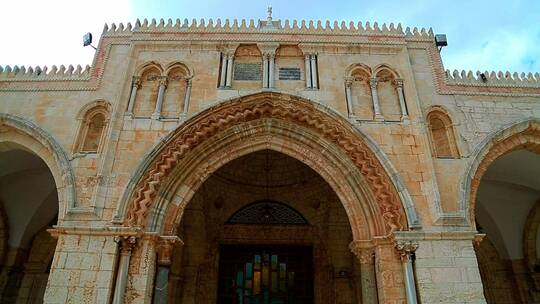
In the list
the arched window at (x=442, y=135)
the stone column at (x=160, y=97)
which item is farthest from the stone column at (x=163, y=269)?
the arched window at (x=442, y=135)

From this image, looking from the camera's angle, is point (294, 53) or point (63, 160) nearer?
point (63, 160)

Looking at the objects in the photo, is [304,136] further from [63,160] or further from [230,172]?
[63,160]

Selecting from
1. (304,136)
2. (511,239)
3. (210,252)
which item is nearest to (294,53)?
(304,136)

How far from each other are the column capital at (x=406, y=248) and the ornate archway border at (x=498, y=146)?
1427mm

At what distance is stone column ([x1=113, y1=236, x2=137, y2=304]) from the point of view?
599 centimetres

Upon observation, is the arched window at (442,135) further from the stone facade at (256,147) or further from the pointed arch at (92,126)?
the pointed arch at (92,126)

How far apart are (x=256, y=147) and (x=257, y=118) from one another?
62 centimetres

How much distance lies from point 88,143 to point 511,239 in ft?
34.4

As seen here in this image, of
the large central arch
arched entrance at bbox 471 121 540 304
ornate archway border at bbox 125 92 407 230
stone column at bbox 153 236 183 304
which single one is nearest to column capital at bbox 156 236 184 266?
stone column at bbox 153 236 183 304

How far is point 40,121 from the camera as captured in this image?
7.50m

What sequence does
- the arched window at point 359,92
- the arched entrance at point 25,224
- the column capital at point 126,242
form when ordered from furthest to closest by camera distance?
the arched entrance at point 25,224
the arched window at point 359,92
the column capital at point 126,242

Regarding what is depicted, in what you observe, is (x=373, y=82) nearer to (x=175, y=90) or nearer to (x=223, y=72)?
(x=223, y=72)

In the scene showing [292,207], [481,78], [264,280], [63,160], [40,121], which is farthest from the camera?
[292,207]

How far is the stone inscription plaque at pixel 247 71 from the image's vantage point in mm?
8086
